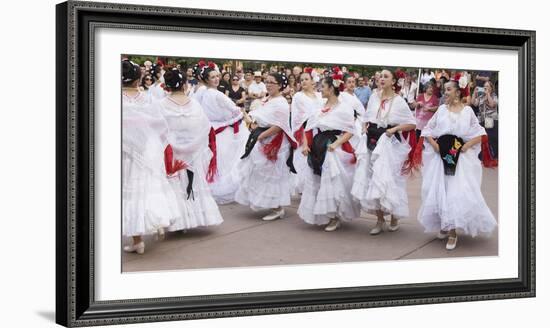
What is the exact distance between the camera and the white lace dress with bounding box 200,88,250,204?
17.9 ft

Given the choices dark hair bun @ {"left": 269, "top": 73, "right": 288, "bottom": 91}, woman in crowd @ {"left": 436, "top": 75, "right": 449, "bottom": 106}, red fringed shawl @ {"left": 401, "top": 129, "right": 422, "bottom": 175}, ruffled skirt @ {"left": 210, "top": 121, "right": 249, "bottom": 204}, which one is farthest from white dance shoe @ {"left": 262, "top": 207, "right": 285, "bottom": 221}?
woman in crowd @ {"left": 436, "top": 75, "right": 449, "bottom": 106}

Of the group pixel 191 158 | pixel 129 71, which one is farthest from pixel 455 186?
pixel 129 71

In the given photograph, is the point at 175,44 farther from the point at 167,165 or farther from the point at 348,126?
the point at 348,126

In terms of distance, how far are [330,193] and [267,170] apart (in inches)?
19.5

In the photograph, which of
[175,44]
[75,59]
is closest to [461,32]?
[175,44]

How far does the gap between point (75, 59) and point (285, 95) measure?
1415 millimetres

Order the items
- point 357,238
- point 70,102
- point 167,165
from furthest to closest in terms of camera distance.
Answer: point 357,238
point 167,165
point 70,102

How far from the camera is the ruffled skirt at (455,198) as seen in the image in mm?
6078

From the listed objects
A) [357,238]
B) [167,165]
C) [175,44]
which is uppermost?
[175,44]

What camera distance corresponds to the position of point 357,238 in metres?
5.83

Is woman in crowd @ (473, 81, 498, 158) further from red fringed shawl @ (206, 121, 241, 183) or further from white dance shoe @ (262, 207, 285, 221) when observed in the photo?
red fringed shawl @ (206, 121, 241, 183)

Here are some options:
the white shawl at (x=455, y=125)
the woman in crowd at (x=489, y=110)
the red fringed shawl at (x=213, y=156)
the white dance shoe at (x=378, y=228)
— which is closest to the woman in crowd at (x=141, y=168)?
the red fringed shawl at (x=213, y=156)

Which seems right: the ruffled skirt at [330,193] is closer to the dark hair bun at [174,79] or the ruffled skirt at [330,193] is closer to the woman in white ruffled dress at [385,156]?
the woman in white ruffled dress at [385,156]

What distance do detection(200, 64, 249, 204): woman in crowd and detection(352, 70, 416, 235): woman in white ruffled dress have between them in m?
0.91
